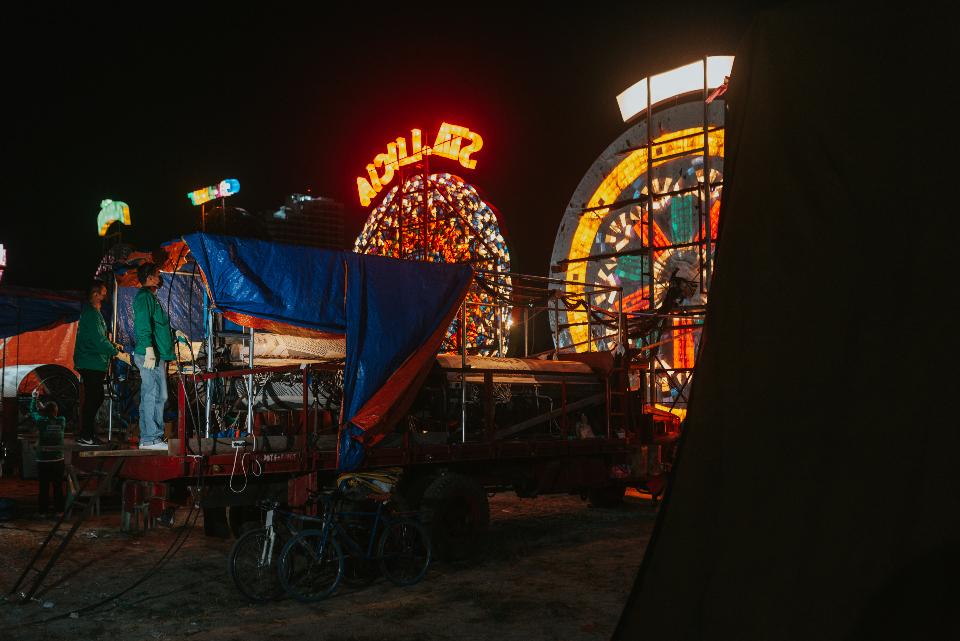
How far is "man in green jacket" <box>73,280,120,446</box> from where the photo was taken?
33.7 feet

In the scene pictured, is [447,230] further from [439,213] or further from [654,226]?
[654,226]

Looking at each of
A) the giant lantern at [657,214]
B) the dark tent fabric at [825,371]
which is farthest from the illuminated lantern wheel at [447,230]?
the dark tent fabric at [825,371]

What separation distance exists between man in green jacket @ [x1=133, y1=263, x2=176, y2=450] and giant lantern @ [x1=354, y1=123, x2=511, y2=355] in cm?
1159

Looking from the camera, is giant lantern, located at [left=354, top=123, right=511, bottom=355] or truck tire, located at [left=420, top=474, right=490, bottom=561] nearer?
truck tire, located at [left=420, top=474, right=490, bottom=561]

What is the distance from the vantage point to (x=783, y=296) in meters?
1.87

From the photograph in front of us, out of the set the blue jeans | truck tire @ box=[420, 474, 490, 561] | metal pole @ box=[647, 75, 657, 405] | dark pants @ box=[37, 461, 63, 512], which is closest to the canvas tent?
dark pants @ box=[37, 461, 63, 512]

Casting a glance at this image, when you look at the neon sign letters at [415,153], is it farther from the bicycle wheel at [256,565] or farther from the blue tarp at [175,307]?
the bicycle wheel at [256,565]

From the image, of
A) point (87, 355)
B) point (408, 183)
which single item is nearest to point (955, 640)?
point (87, 355)

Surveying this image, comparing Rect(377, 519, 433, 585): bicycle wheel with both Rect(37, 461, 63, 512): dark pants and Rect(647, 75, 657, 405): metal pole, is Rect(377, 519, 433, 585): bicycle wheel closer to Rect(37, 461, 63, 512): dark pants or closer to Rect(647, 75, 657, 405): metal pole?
Rect(37, 461, 63, 512): dark pants

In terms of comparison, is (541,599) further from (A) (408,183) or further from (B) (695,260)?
(A) (408,183)

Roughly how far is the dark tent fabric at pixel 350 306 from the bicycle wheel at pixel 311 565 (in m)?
1.13

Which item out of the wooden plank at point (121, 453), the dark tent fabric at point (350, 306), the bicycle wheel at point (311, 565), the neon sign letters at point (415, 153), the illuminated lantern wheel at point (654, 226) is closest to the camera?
the bicycle wheel at point (311, 565)

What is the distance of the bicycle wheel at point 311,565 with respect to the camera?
7.39 meters

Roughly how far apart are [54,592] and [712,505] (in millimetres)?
7782
